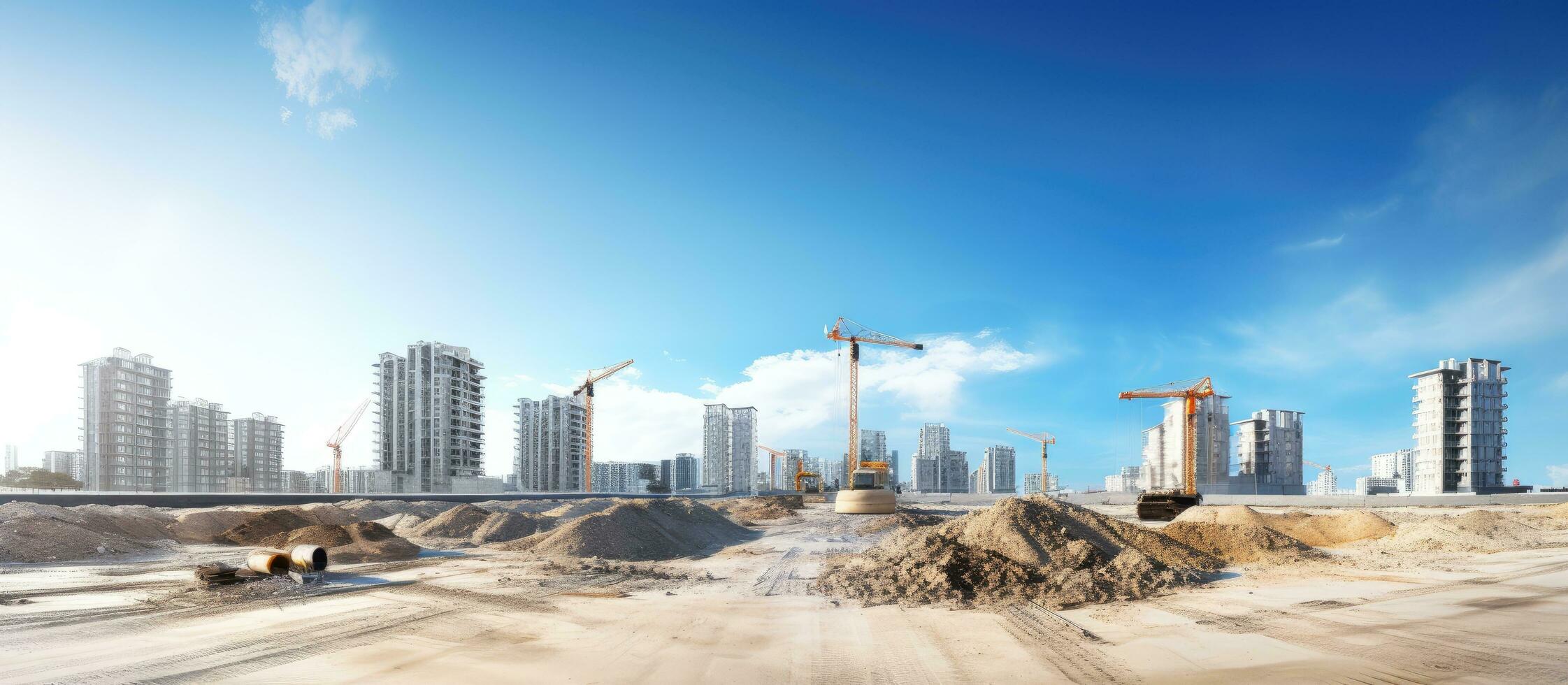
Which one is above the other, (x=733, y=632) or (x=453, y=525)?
(x=733, y=632)

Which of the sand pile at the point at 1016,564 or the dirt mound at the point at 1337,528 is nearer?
the sand pile at the point at 1016,564

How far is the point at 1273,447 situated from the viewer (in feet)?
273

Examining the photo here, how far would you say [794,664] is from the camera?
958cm

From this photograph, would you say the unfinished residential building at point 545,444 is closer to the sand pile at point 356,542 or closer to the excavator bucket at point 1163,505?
the excavator bucket at point 1163,505

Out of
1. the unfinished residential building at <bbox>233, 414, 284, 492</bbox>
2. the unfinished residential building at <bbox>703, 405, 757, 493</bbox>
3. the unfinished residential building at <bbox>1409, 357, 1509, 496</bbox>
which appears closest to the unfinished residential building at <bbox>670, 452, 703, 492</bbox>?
the unfinished residential building at <bbox>703, 405, 757, 493</bbox>

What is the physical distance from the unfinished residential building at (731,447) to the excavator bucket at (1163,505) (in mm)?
74220

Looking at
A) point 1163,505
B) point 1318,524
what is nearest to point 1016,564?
point 1318,524

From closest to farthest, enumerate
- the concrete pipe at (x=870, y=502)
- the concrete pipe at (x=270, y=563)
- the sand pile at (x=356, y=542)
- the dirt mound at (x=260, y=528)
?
the concrete pipe at (x=270, y=563)
the sand pile at (x=356, y=542)
the dirt mound at (x=260, y=528)
the concrete pipe at (x=870, y=502)

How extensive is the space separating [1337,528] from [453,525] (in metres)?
33.6

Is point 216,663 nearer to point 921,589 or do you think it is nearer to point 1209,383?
point 921,589

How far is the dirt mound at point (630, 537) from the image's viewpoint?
21.6 metres

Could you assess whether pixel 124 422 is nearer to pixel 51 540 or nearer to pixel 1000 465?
pixel 51 540

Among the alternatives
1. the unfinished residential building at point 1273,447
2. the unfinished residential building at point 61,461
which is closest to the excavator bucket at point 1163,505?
the unfinished residential building at point 1273,447

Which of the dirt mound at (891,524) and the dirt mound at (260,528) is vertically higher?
the dirt mound at (260,528)
